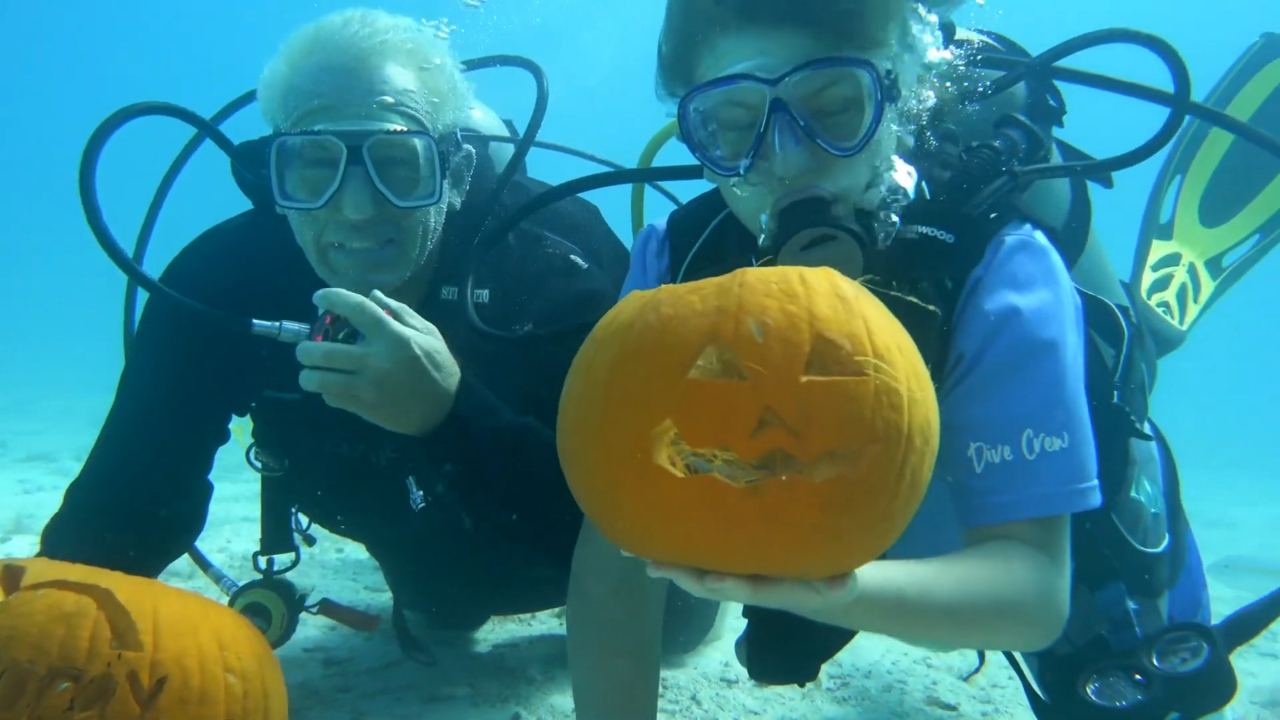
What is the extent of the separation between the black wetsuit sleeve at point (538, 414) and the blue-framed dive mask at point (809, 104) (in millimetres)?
1102

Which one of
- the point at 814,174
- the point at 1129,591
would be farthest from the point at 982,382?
the point at 1129,591

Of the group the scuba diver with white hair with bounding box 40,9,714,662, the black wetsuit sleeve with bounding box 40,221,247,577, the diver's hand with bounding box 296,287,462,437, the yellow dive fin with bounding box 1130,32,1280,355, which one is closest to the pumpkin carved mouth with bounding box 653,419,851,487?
the diver's hand with bounding box 296,287,462,437

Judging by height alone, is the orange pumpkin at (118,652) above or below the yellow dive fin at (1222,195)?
below

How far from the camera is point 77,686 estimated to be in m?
1.71

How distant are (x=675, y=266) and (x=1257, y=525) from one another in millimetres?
15458

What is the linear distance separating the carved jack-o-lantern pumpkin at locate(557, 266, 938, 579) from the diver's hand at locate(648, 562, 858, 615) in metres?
0.02

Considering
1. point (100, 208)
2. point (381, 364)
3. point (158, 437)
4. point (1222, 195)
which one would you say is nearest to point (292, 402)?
point (158, 437)

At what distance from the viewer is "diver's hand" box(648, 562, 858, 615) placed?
1.37 meters

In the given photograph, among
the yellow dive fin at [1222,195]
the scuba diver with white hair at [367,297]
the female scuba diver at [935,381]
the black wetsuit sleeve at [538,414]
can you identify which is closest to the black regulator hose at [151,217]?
the scuba diver with white hair at [367,297]

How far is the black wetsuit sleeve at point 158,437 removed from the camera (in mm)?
3074

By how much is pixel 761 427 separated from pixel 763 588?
0.31m

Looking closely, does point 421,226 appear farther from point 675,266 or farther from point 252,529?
point 252,529

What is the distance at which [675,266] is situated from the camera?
268 cm

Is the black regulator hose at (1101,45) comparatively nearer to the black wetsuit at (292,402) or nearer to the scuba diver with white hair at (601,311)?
the scuba diver with white hair at (601,311)
